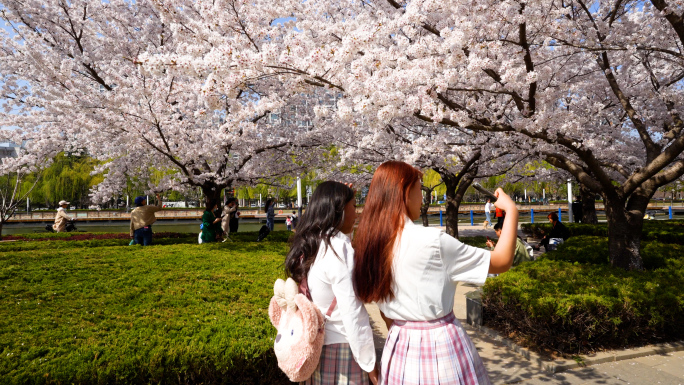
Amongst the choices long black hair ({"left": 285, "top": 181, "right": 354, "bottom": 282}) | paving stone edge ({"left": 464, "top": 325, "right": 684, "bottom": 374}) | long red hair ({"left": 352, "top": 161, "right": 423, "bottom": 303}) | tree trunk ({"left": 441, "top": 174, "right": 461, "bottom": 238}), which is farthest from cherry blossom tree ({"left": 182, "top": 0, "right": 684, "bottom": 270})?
tree trunk ({"left": 441, "top": 174, "right": 461, "bottom": 238})

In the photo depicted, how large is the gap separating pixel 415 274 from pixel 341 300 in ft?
1.23

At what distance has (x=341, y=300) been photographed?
1889 mm

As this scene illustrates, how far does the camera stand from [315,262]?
2.04 meters

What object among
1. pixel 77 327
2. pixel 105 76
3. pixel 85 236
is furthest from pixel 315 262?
pixel 85 236

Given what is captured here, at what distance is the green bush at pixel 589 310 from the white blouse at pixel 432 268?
10.3ft

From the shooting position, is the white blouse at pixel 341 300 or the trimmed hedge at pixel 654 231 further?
the trimmed hedge at pixel 654 231

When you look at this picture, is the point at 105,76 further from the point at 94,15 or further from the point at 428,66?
the point at 428,66

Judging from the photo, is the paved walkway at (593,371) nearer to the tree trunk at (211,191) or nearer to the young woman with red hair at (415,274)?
the young woman with red hair at (415,274)

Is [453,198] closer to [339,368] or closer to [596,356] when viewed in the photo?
[596,356]

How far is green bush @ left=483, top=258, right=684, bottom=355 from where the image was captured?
428 cm

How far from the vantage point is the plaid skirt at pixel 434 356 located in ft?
5.69

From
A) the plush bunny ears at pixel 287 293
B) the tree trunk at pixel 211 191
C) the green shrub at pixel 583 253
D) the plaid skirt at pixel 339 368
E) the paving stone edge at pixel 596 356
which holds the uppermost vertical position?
the tree trunk at pixel 211 191

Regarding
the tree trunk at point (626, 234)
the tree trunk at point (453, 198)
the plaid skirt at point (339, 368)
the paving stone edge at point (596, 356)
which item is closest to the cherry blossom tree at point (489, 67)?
the tree trunk at point (626, 234)

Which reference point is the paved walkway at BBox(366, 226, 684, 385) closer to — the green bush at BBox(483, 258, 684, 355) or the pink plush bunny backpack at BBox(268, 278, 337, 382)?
the green bush at BBox(483, 258, 684, 355)
